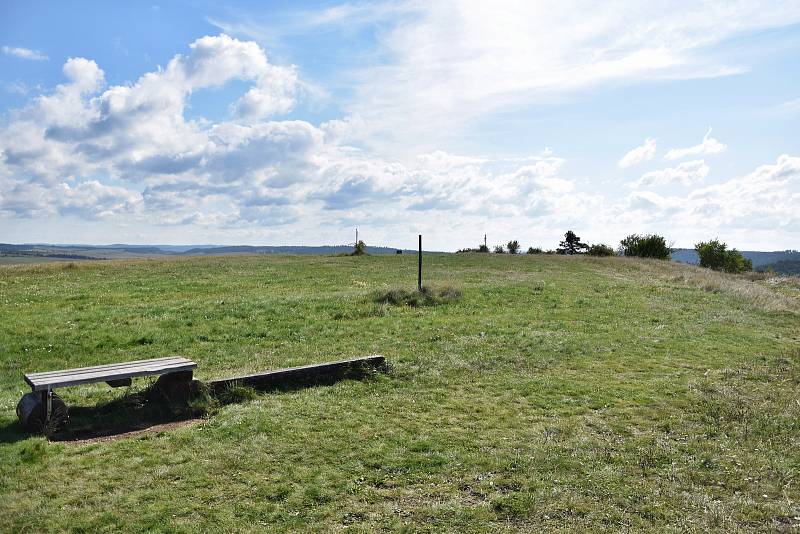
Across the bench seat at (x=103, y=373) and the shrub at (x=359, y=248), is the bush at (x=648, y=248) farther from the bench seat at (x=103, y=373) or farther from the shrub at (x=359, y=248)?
the bench seat at (x=103, y=373)

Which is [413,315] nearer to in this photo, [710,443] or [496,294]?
[496,294]

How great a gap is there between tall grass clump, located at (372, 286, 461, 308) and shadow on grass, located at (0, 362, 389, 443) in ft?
34.1

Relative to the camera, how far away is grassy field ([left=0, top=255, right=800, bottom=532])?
599 cm

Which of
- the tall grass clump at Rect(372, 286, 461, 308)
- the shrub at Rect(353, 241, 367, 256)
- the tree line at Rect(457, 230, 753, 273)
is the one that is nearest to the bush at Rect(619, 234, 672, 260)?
the tree line at Rect(457, 230, 753, 273)

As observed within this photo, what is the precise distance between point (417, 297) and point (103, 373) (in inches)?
547

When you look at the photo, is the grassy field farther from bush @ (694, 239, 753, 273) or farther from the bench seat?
bush @ (694, 239, 753, 273)

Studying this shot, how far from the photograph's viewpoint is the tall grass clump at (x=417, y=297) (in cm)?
2136

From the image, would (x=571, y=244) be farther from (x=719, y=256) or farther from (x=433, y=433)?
(x=433, y=433)

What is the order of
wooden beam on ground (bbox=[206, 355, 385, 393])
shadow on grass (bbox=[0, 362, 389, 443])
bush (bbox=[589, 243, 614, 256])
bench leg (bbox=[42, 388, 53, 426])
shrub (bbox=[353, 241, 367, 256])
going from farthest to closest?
bush (bbox=[589, 243, 614, 256]) → shrub (bbox=[353, 241, 367, 256]) → wooden beam on ground (bbox=[206, 355, 385, 393]) → shadow on grass (bbox=[0, 362, 389, 443]) → bench leg (bbox=[42, 388, 53, 426])

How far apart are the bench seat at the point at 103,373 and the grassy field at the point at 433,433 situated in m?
0.76

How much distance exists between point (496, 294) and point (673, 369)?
11996 millimetres

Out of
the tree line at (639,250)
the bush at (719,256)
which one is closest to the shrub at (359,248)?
the tree line at (639,250)

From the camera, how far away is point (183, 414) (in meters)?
9.30

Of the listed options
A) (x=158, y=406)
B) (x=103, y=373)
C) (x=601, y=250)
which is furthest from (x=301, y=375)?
(x=601, y=250)
